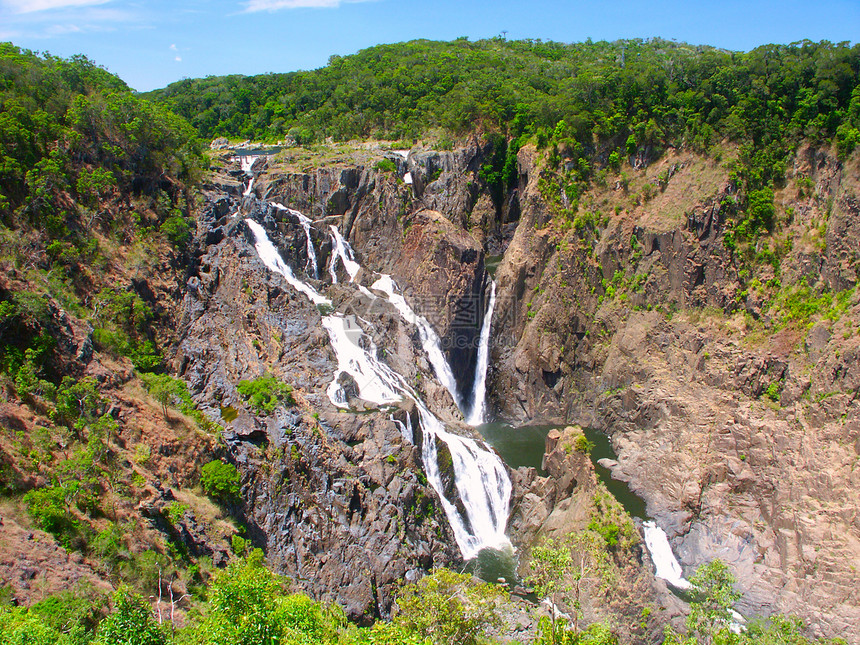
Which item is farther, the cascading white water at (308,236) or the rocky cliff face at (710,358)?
the cascading white water at (308,236)

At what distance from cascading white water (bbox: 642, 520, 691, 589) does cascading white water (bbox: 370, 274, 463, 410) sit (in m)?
17.2

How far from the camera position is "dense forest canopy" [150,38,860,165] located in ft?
155

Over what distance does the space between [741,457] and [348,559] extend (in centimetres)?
2420

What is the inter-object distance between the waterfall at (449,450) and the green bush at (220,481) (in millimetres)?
8207

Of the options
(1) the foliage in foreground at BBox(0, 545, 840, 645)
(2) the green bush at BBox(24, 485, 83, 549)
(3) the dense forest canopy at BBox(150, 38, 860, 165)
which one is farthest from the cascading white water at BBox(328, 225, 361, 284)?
(2) the green bush at BBox(24, 485, 83, 549)

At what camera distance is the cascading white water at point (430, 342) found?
48125 mm

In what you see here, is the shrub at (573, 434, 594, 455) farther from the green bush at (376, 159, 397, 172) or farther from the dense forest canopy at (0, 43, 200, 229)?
the dense forest canopy at (0, 43, 200, 229)

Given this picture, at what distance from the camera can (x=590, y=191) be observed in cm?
5300

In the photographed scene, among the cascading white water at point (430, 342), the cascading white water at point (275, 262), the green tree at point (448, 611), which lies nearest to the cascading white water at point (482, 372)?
the cascading white water at point (430, 342)

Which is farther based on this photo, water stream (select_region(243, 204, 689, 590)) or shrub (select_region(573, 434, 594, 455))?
water stream (select_region(243, 204, 689, 590))

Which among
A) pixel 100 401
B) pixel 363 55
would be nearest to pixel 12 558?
pixel 100 401

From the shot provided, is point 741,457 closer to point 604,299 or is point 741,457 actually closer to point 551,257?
point 604,299

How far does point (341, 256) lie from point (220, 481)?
2680 centimetres

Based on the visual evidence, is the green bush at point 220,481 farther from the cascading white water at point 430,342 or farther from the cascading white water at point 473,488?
the cascading white water at point 430,342
